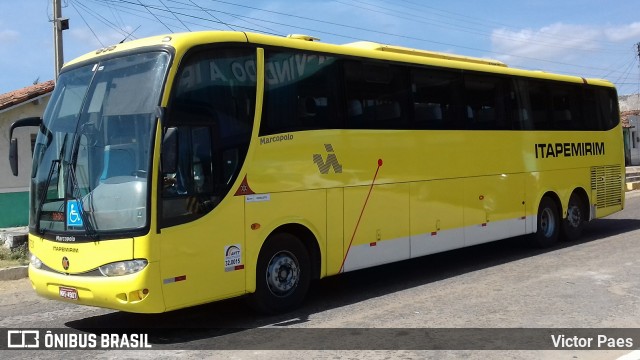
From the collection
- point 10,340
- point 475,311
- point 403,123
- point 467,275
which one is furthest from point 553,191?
point 10,340

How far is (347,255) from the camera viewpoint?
27.9ft

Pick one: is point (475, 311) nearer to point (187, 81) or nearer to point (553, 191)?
point (187, 81)

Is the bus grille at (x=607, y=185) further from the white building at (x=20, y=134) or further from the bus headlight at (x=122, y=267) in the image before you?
the white building at (x=20, y=134)

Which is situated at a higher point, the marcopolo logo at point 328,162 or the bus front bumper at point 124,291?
the marcopolo logo at point 328,162

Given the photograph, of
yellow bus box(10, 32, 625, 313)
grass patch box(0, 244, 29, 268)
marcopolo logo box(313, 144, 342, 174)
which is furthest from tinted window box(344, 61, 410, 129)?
grass patch box(0, 244, 29, 268)

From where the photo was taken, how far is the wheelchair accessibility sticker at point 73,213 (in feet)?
21.6

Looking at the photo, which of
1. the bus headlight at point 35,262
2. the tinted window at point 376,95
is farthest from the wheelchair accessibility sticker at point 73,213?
the tinted window at point 376,95

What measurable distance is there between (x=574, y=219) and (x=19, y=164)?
15052 millimetres

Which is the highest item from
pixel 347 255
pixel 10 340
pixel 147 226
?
pixel 147 226

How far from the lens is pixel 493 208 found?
11.3m

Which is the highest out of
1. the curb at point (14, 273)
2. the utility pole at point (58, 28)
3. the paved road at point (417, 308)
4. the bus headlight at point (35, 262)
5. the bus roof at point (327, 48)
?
the utility pole at point (58, 28)

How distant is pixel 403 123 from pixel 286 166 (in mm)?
2560

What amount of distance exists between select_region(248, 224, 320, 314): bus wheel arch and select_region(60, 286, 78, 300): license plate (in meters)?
1.96

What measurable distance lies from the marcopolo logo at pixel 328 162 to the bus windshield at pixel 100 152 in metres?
2.42
